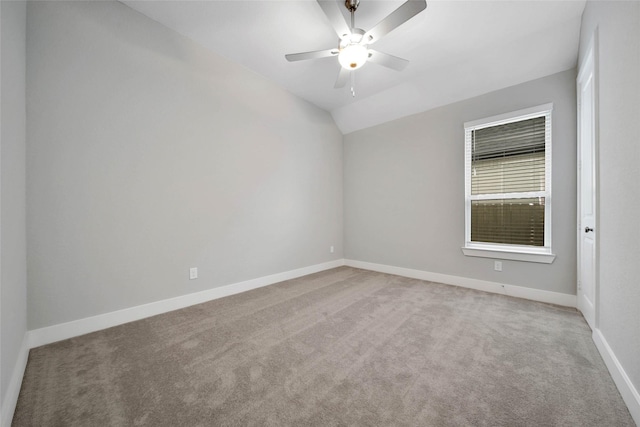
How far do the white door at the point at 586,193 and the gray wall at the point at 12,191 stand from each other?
409cm

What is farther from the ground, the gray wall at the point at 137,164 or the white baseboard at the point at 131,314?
the gray wall at the point at 137,164

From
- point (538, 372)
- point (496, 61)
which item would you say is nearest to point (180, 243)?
point (538, 372)

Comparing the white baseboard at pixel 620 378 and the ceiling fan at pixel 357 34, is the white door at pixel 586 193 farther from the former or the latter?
the ceiling fan at pixel 357 34

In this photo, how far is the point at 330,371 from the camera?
5.16ft

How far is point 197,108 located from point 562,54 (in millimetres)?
4034

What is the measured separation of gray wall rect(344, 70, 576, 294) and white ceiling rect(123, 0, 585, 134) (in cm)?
26

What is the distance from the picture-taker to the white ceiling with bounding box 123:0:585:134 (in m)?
2.22

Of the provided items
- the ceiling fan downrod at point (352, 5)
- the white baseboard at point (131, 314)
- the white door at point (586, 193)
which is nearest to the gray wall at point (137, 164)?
the white baseboard at point (131, 314)

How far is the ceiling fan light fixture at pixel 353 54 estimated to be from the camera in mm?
2057

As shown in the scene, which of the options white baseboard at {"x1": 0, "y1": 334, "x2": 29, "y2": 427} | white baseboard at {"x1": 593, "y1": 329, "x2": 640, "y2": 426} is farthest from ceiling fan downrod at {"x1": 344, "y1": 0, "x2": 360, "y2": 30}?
white baseboard at {"x1": 0, "y1": 334, "x2": 29, "y2": 427}

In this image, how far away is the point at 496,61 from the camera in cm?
284

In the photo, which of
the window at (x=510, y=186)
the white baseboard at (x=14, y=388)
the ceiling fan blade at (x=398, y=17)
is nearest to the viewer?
the white baseboard at (x=14, y=388)

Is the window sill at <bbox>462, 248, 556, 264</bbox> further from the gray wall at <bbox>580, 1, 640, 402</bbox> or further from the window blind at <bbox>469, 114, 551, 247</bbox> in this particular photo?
the gray wall at <bbox>580, 1, 640, 402</bbox>

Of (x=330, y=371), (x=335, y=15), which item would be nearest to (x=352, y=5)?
(x=335, y=15)
